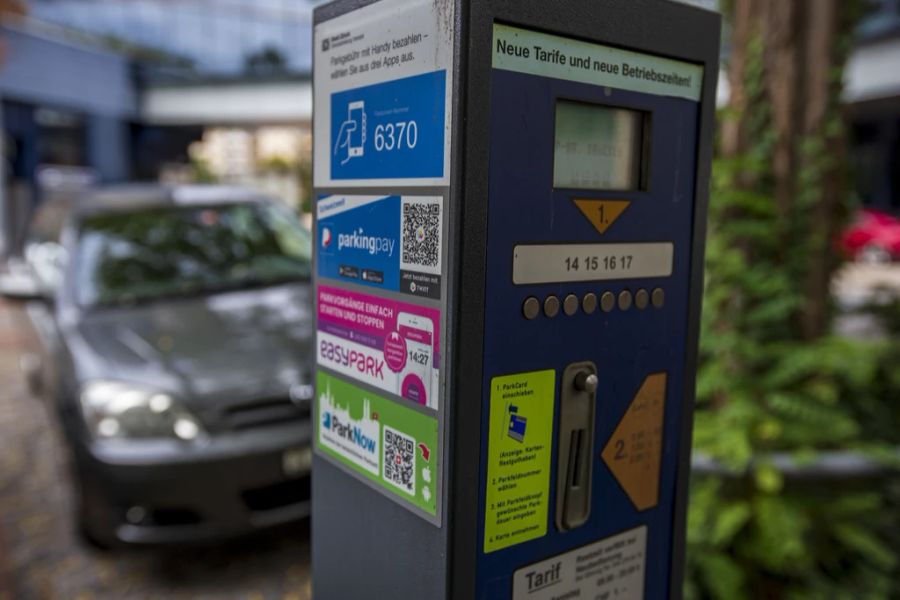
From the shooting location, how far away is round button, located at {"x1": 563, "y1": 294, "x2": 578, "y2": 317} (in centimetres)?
133

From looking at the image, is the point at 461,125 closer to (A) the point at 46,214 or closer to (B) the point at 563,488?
(B) the point at 563,488

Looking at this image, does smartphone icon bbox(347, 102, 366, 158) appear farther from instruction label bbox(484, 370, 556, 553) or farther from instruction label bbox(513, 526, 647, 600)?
instruction label bbox(513, 526, 647, 600)

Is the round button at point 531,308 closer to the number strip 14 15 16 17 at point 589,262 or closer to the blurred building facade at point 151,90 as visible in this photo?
the number strip 14 15 16 17 at point 589,262

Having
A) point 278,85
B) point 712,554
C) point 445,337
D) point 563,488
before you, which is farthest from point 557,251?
point 278,85

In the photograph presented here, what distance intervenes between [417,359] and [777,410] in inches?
78.7

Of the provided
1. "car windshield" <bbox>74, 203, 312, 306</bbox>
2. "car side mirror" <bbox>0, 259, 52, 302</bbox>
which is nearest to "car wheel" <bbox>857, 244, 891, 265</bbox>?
"car windshield" <bbox>74, 203, 312, 306</bbox>

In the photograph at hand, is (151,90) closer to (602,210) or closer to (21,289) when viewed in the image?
(21,289)

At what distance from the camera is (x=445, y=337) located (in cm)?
122

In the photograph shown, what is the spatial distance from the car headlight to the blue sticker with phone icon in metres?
2.27

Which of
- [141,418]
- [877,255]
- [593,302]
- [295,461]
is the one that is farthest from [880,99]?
[593,302]

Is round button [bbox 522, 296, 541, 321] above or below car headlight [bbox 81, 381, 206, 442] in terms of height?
above

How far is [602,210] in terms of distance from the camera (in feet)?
4.47

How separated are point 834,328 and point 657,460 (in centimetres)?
202

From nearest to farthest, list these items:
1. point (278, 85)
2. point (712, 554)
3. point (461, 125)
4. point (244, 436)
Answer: point (461, 125) → point (712, 554) → point (244, 436) → point (278, 85)
